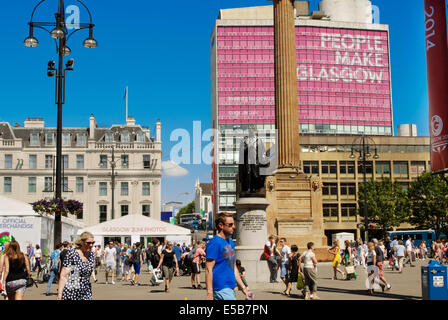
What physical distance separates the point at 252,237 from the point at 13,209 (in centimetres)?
1328

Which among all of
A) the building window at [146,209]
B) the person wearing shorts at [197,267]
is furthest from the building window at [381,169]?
the person wearing shorts at [197,267]

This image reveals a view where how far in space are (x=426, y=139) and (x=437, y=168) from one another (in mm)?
77615

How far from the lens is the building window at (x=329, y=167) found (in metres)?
84.2

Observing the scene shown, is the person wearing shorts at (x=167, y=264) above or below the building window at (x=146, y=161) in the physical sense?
below

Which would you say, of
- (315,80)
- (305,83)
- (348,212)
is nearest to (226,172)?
(305,83)

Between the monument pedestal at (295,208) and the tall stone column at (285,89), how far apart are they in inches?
51.4

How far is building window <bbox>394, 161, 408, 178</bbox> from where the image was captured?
85.4 m

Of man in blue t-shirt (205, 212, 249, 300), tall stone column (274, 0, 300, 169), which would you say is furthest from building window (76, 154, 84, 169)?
man in blue t-shirt (205, 212, 249, 300)

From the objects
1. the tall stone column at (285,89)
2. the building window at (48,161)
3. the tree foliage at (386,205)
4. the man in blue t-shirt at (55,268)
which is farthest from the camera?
the building window at (48,161)

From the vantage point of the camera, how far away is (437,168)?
54.4ft

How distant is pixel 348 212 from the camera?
279 feet

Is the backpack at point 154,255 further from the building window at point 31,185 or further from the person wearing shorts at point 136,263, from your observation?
the building window at point 31,185

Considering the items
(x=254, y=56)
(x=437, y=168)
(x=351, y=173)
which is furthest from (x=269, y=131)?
(x=437, y=168)
